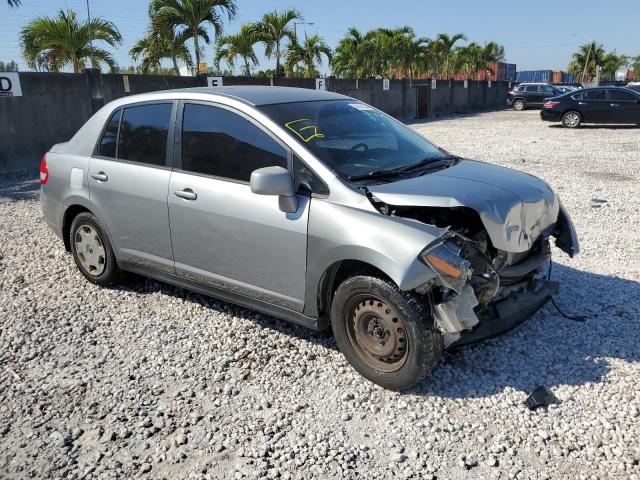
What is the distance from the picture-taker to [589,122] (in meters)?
20.8

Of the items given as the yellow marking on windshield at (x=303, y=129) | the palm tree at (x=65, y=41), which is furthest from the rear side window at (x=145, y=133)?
the palm tree at (x=65, y=41)

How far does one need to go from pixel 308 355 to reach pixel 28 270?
3.50 metres

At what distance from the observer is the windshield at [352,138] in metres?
3.78

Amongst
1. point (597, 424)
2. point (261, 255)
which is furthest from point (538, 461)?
point (261, 255)

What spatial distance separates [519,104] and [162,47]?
21.5 metres

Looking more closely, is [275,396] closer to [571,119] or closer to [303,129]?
[303,129]

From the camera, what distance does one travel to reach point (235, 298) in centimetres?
412

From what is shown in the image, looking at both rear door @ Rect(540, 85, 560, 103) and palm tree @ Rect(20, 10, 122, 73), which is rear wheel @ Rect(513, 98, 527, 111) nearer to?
rear door @ Rect(540, 85, 560, 103)

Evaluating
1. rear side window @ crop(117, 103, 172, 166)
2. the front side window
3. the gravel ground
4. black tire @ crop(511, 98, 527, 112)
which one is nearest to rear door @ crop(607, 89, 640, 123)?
the front side window

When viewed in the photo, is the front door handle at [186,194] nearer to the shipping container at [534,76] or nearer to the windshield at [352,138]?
the windshield at [352,138]

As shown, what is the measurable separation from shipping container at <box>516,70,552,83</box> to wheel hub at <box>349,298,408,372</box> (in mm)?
78472

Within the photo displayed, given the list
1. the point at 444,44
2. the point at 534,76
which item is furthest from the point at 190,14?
the point at 534,76

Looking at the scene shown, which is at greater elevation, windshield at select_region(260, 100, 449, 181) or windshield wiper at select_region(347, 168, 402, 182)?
windshield at select_region(260, 100, 449, 181)

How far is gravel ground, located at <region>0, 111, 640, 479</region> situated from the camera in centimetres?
292
